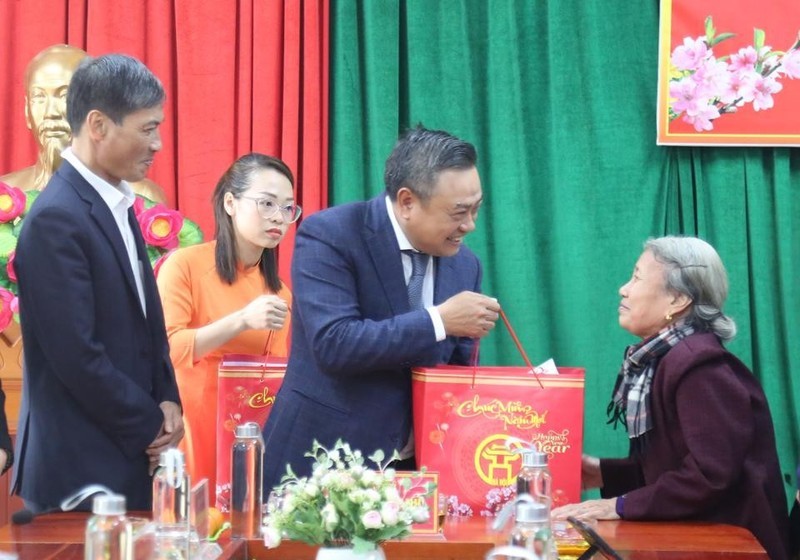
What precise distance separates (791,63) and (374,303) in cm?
238

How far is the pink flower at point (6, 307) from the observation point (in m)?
2.92

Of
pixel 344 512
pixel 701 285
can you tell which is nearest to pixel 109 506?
pixel 344 512

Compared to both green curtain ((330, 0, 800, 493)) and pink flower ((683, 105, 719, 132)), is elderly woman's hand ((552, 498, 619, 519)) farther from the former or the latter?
pink flower ((683, 105, 719, 132))

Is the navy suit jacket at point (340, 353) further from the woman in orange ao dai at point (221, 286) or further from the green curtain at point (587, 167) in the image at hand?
the green curtain at point (587, 167)

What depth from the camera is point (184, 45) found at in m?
3.95

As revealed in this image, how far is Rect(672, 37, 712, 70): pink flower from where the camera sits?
3916 millimetres

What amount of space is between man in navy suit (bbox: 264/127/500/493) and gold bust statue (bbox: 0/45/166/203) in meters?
1.60

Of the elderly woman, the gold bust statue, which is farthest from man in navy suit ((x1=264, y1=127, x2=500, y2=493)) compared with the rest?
the gold bust statue

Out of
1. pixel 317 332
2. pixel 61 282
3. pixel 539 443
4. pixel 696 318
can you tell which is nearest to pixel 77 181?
pixel 61 282

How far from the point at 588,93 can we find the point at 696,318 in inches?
69.5

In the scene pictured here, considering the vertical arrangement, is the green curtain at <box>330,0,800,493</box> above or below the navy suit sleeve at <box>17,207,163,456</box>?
above

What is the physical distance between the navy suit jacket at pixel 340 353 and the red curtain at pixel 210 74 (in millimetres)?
1759

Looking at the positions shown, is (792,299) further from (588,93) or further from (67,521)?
(67,521)

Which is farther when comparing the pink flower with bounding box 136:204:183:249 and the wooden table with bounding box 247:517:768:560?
the pink flower with bounding box 136:204:183:249
